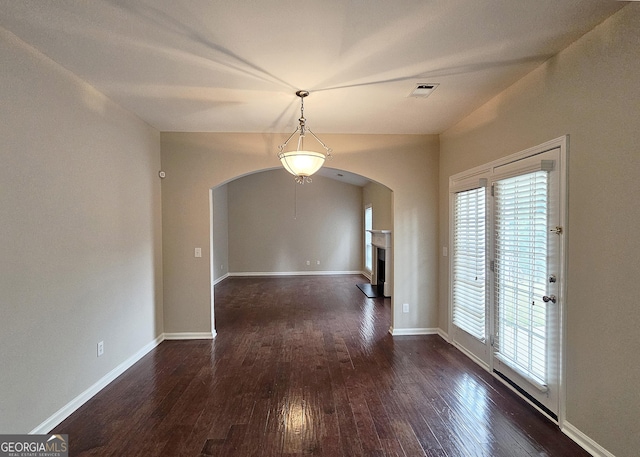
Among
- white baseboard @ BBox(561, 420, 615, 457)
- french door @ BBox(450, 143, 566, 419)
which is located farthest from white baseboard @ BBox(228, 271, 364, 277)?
white baseboard @ BBox(561, 420, 615, 457)

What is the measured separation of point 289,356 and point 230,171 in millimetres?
2440

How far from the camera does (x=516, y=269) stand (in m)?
2.67

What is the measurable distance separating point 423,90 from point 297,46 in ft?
4.26

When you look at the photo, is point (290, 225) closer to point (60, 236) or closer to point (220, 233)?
point (220, 233)

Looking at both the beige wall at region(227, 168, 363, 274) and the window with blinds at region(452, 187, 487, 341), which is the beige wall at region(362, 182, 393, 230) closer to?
the beige wall at region(227, 168, 363, 274)

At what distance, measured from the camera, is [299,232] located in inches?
383

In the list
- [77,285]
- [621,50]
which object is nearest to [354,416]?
[77,285]

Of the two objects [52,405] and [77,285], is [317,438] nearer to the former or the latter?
[52,405]

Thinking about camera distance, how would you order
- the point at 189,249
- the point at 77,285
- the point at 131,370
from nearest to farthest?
1. the point at 77,285
2. the point at 131,370
3. the point at 189,249

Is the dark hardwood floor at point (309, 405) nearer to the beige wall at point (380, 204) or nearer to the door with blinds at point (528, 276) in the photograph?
the door with blinds at point (528, 276)

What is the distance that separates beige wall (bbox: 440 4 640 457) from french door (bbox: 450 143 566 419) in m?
0.13

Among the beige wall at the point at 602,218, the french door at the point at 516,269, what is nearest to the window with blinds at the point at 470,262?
the french door at the point at 516,269

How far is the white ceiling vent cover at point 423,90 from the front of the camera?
2749 mm

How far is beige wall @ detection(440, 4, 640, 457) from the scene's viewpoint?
1736 mm
